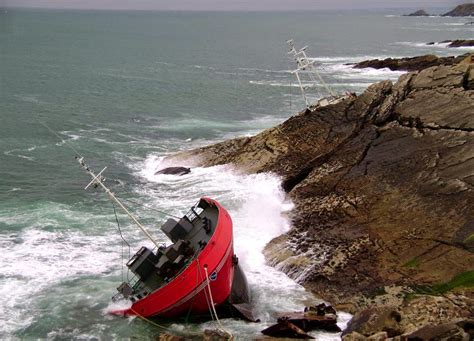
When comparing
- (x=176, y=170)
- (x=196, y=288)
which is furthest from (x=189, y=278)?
(x=176, y=170)

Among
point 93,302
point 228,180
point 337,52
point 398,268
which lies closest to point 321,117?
point 228,180

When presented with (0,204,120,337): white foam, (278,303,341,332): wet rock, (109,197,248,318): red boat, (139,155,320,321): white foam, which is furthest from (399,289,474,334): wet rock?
(0,204,120,337): white foam

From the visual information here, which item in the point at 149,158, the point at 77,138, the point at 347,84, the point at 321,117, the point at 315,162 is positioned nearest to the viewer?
the point at 315,162

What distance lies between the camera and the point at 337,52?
12188 cm

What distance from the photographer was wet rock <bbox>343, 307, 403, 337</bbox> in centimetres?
1762

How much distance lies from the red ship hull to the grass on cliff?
24.4 ft

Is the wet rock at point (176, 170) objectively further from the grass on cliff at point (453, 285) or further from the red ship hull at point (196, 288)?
the grass on cliff at point (453, 285)

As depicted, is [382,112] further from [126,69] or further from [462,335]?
[126,69]

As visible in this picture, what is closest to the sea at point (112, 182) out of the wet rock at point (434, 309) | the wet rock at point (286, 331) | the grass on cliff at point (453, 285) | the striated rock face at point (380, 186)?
the wet rock at point (286, 331)

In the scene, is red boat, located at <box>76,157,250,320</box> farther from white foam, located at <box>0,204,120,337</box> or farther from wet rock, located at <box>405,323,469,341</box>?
wet rock, located at <box>405,323,469,341</box>

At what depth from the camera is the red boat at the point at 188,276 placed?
66.9 ft

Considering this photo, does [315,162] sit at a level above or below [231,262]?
above

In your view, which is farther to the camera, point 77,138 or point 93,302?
point 77,138

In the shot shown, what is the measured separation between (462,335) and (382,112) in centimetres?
1674
